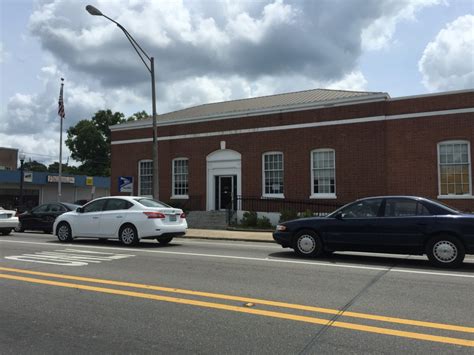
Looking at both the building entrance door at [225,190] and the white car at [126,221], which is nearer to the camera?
the white car at [126,221]

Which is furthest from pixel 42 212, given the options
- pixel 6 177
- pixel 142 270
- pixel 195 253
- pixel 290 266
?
pixel 6 177

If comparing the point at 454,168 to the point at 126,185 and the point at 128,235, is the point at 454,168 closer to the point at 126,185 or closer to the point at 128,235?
the point at 128,235

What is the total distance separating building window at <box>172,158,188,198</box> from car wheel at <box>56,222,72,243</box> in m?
11.5

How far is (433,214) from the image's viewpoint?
9.33 m

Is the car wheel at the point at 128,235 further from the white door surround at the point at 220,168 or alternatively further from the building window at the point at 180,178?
the building window at the point at 180,178

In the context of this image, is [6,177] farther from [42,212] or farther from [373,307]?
[373,307]

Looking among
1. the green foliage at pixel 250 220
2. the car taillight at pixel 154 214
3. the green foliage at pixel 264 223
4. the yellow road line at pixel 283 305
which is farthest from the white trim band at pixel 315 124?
the yellow road line at pixel 283 305

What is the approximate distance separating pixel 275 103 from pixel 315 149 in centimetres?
437

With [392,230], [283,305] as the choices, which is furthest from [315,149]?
[283,305]

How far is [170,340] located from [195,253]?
6.74 meters

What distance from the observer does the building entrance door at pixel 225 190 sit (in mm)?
24078

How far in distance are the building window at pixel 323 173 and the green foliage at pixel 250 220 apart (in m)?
3.05

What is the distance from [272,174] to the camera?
2286 cm

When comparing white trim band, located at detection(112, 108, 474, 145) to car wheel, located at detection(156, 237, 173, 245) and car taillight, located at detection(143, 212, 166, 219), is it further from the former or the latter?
car taillight, located at detection(143, 212, 166, 219)
